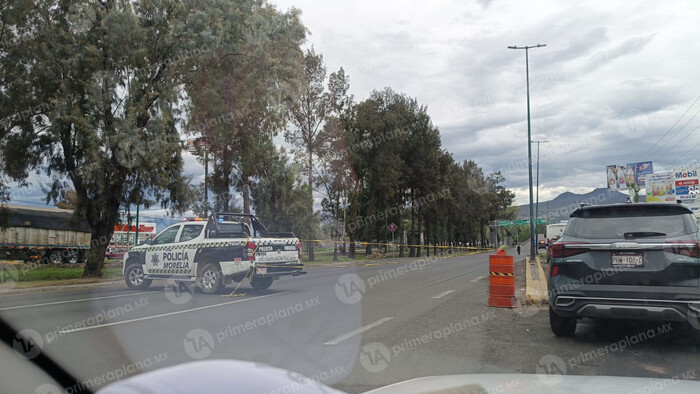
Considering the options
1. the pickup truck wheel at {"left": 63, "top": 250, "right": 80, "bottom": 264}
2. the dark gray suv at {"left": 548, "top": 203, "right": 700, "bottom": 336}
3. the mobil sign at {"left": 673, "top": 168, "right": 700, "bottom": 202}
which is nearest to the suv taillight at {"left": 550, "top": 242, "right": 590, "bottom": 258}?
the dark gray suv at {"left": 548, "top": 203, "right": 700, "bottom": 336}

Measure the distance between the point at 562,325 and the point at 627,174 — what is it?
46.6m

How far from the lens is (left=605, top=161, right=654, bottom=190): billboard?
1833 inches

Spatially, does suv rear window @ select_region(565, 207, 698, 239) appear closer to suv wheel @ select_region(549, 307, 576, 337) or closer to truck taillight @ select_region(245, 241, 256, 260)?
suv wheel @ select_region(549, 307, 576, 337)

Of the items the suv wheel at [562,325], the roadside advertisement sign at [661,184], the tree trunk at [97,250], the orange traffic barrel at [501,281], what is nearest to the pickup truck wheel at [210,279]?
the orange traffic barrel at [501,281]

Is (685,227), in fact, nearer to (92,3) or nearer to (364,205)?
(92,3)

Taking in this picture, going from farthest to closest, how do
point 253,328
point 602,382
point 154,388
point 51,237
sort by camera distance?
point 51,237, point 253,328, point 602,382, point 154,388

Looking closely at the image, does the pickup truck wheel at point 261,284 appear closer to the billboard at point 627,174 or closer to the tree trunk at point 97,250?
the tree trunk at point 97,250

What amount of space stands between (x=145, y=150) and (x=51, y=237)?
1920 cm

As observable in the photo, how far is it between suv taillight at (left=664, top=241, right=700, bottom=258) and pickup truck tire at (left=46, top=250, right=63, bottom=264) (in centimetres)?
3598

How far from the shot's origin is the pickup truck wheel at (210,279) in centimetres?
1289

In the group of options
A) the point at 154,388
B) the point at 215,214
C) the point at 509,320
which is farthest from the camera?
the point at 215,214

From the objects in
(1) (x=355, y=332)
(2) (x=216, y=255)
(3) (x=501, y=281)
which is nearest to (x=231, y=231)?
(2) (x=216, y=255)

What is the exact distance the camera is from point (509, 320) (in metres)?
8.72

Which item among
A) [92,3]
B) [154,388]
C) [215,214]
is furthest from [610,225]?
[92,3]
